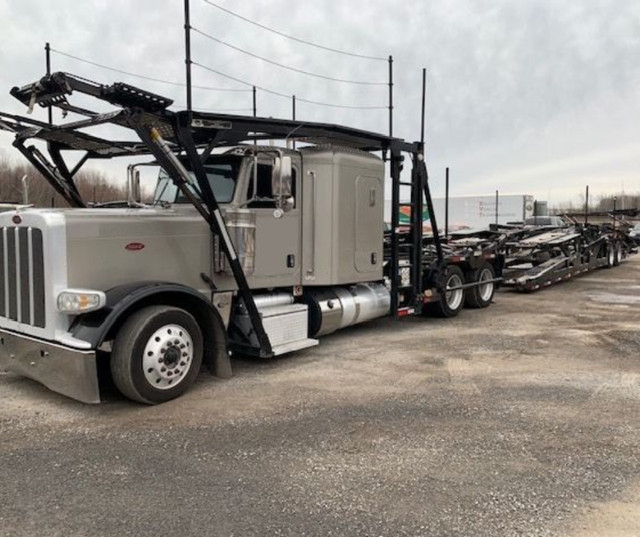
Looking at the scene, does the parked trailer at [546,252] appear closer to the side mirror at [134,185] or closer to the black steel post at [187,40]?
the side mirror at [134,185]

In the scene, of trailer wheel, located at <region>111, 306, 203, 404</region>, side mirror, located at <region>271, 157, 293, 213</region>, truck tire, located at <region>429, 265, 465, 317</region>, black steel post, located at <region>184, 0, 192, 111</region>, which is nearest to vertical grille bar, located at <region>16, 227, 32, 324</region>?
trailer wheel, located at <region>111, 306, 203, 404</region>

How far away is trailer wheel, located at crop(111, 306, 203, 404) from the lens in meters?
5.05

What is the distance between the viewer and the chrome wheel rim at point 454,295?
9.99 m

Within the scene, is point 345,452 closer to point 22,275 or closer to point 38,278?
point 38,278

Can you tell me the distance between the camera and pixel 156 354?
5.22m

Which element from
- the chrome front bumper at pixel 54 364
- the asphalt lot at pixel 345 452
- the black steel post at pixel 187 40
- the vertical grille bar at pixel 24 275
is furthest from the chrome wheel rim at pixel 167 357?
the black steel post at pixel 187 40

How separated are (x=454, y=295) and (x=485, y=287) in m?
1.23

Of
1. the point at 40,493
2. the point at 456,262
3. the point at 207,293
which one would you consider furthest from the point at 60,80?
the point at 456,262

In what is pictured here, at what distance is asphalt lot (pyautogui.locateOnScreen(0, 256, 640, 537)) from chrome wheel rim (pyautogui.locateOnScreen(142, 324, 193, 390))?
263mm

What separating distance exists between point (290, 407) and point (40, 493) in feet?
7.09

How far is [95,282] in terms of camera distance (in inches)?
209

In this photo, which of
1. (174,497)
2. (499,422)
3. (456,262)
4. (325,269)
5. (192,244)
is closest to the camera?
(174,497)

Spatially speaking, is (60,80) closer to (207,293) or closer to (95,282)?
(95,282)

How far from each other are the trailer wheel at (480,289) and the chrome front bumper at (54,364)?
7381 millimetres
